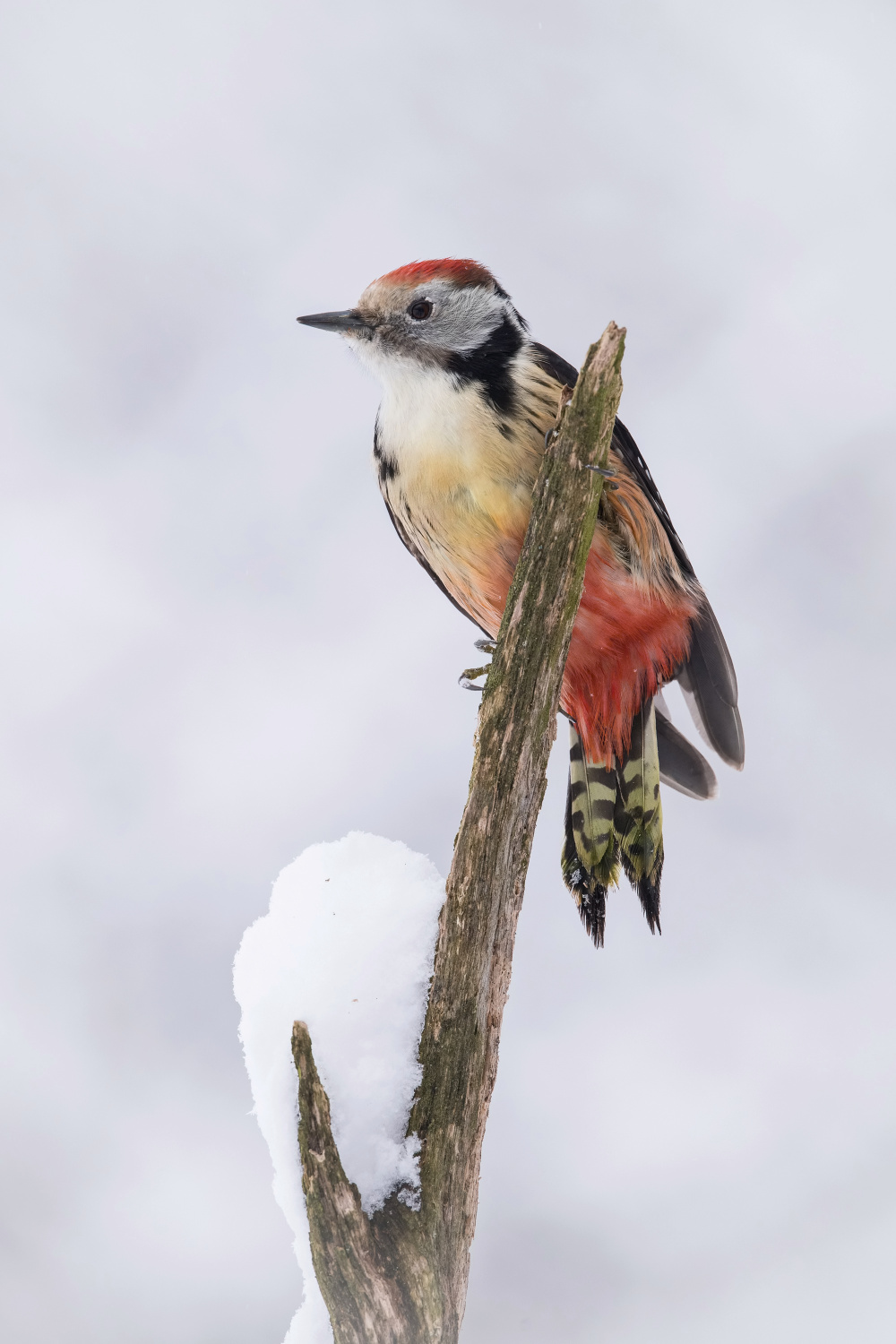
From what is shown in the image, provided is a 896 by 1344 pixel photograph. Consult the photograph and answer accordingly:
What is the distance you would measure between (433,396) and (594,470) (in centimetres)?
57

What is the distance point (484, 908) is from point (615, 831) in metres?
0.73

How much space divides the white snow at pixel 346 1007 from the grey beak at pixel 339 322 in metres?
1.25

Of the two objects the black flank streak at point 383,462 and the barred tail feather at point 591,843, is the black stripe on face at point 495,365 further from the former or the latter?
the barred tail feather at point 591,843

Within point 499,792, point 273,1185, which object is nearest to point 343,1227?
point 273,1185

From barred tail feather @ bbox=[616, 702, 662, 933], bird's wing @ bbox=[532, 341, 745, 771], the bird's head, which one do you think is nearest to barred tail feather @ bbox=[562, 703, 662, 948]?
barred tail feather @ bbox=[616, 702, 662, 933]

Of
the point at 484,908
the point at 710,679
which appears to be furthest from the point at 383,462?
the point at 484,908

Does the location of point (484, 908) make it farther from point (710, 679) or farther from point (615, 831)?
point (710, 679)

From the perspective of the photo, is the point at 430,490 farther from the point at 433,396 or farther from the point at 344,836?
the point at 344,836

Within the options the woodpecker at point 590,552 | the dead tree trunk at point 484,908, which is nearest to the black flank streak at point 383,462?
the woodpecker at point 590,552

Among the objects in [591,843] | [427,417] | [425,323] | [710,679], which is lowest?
[591,843]

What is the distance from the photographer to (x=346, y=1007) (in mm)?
1813

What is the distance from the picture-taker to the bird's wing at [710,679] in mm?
2535

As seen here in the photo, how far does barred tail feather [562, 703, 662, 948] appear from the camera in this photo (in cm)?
246

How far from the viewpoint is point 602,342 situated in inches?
72.7
